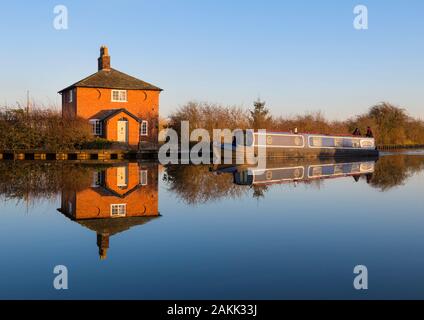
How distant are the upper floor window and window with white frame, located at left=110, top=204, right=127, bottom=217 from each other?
24902 mm

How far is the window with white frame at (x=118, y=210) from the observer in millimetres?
8680

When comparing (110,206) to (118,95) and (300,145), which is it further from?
(118,95)

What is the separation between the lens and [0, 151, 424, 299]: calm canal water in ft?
14.9

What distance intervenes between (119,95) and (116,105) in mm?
752

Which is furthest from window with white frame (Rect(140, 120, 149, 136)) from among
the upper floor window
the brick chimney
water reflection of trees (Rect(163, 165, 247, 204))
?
water reflection of trees (Rect(163, 165, 247, 204))

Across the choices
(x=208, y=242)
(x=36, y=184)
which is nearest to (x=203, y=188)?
(x=36, y=184)

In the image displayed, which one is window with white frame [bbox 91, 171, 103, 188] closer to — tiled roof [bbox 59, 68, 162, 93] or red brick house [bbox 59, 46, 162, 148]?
red brick house [bbox 59, 46, 162, 148]

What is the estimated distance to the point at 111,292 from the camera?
14.3 feet

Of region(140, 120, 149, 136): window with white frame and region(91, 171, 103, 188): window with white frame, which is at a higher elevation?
region(140, 120, 149, 136): window with white frame

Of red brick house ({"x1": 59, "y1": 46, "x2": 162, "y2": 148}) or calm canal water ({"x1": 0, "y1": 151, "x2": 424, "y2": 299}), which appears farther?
red brick house ({"x1": 59, "y1": 46, "x2": 162, "y2": 148})

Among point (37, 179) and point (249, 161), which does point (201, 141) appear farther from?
point (37, 179)

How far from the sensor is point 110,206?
31.3 feet

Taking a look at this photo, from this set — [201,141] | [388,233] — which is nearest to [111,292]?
[388,233]
